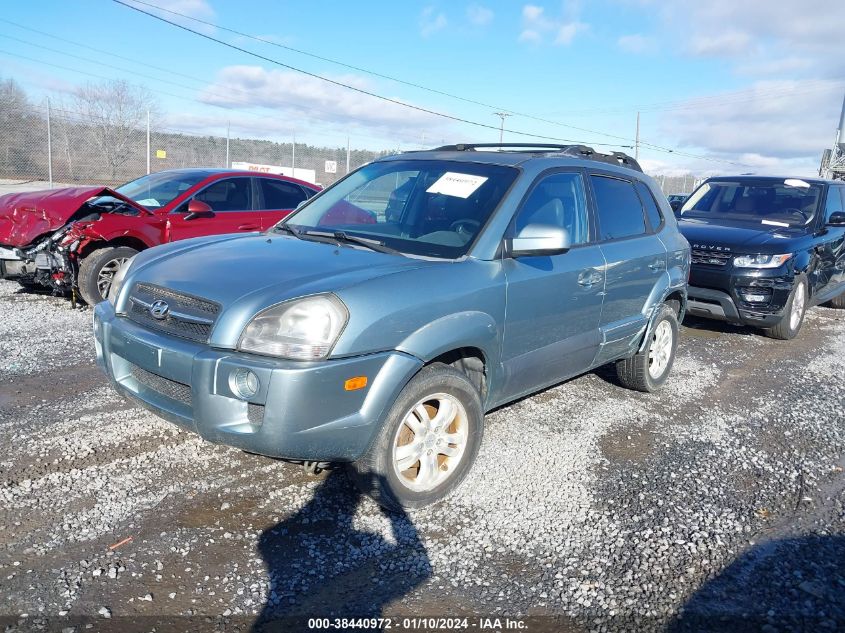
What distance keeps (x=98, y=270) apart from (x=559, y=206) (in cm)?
526

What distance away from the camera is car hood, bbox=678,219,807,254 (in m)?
7.35

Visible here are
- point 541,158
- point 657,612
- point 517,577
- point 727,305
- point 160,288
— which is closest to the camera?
point 657,612

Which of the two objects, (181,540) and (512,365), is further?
(512,365)

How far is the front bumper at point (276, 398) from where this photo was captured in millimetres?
2776

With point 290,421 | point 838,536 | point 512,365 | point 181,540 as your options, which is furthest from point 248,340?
point 838,536

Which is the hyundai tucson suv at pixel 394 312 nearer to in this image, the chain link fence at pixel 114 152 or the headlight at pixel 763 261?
the headlight at pixel 763 261

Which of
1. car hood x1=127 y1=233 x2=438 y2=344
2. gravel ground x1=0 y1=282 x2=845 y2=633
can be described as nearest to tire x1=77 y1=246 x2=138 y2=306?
gravel ground x1=0 y1=282 x2=845 y2=633

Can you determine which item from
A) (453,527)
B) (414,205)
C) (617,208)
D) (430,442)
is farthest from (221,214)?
(453,527)

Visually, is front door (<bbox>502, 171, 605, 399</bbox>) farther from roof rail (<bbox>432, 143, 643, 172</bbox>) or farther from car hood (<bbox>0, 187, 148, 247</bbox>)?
car hood (<bbox>0, 187, 148, 247</bbox>)

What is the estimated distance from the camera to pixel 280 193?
8.66 meters

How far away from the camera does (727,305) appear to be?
7.45 m

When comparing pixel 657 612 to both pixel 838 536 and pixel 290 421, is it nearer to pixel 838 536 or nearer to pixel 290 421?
pixel 838 536

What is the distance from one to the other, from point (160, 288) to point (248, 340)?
0.71 m

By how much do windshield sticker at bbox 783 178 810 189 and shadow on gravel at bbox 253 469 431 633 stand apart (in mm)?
7809
